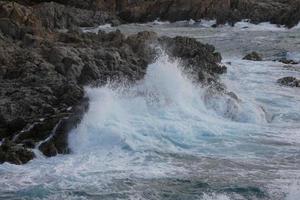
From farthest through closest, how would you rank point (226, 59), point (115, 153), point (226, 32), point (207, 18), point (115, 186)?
point (207, 18), point (226, 32), point (226, 59), point (115, 153), point (115, 186)

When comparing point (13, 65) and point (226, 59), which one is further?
point (226, 59)

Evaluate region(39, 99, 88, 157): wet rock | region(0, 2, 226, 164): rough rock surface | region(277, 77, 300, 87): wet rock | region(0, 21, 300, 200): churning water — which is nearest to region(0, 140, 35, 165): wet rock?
region(0, 2, 226, 164): rough rock surface

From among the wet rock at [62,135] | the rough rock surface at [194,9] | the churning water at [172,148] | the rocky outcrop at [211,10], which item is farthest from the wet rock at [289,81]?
the rocky outcrop at [211,10]

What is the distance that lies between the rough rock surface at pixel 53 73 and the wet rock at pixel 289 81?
7.28 ft

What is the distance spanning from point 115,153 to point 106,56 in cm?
462

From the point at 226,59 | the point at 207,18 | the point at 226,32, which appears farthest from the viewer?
the point at 207,18

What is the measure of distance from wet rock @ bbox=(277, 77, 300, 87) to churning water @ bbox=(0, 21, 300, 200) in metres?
1.40

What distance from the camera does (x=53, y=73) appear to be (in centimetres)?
1511

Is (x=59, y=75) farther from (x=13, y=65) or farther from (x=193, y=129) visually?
(x=193, y=129)

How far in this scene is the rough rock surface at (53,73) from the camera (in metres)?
13.2

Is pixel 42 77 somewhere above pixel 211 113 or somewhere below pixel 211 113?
above

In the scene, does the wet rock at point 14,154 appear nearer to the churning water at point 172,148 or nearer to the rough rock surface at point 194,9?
the churning water at point 172,148

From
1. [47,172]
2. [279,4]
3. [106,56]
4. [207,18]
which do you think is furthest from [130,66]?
[279,4]

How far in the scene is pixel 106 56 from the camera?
672 inches
